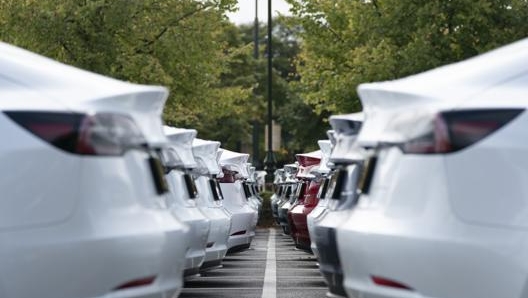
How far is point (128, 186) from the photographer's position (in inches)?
322

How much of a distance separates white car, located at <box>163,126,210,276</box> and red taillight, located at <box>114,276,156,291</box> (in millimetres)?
4075

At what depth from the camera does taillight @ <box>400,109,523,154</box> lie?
26.3 ft

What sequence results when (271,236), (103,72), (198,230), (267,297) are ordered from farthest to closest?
(271,236) → (103,72) → (267,297) → (198,230)

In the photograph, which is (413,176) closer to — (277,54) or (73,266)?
(73,266)

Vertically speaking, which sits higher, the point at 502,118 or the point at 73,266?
the point at 502,118

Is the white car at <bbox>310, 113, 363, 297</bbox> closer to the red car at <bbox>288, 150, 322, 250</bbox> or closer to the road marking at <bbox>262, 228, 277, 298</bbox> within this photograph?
the road marking at <bbox>262, 228, 277, 298</bbox>

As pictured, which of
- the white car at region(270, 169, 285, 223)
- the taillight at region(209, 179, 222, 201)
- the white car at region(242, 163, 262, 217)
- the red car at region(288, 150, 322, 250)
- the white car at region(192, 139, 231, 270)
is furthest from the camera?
the white car at region(270, 169, 285, 223)

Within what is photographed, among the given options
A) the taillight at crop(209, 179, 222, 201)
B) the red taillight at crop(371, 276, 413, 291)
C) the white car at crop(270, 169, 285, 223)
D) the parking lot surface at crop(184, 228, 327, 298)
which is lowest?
the white car at crop(270, 169, 285, 223)

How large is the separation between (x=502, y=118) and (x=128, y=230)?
222cm

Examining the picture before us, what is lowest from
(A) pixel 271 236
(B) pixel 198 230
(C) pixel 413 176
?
(A) pixel 271 236

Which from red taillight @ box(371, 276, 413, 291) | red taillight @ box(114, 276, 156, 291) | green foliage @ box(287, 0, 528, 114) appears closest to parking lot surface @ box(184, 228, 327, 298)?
green foliage @ box(287, 0, 528, 114)

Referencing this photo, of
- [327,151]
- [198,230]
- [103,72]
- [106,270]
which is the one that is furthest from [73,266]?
[103,72]

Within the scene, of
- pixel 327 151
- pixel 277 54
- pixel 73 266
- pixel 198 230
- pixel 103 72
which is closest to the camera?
pixel 73 266

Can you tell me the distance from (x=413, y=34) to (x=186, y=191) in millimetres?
13716
